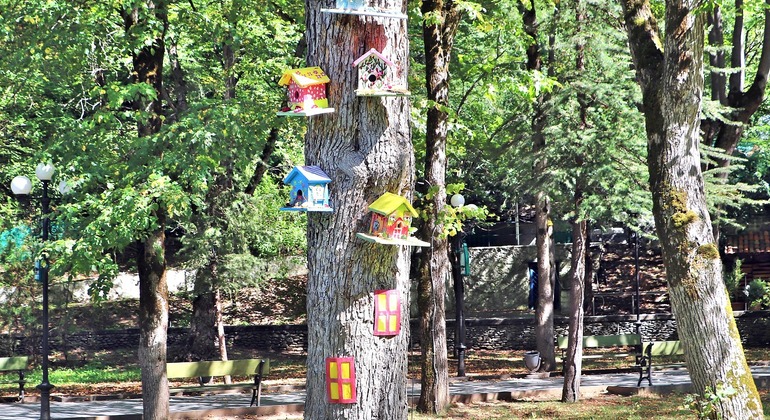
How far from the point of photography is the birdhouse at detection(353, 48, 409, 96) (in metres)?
5.44

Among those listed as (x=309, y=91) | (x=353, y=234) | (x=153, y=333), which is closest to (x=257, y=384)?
(x=153, y=333)

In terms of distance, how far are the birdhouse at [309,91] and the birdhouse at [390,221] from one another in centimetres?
65

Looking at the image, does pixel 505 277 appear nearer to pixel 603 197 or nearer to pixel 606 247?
pixel 606 247

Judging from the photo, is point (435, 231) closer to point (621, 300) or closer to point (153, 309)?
point (153, 309)

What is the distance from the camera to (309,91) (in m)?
5.44

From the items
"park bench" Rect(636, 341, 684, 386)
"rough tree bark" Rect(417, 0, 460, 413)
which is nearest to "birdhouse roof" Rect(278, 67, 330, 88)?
"rough tree bark" Rect(417, 0, 460, 413)

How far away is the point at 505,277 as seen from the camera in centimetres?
3475

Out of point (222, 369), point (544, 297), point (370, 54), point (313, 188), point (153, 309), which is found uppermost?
point (370, 54)

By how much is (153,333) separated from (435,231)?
475 cm

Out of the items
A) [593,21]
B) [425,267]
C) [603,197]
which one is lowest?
[425,267]

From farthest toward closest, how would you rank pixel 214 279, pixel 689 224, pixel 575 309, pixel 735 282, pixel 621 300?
1. pixel 621 300
2. pixel 735 282
3. pixel 214 279
4. pixel 575 309
5. pixel 689 224

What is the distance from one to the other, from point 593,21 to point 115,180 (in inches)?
339

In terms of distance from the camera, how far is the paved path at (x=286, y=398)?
51.2 ft

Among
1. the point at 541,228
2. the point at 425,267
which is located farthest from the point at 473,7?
the point at 541,228
